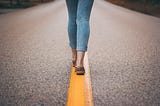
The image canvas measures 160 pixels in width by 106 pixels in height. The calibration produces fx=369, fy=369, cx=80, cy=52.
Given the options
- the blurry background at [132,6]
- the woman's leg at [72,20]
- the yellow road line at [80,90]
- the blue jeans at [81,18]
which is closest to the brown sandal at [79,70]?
the yellow road line at [80,90]

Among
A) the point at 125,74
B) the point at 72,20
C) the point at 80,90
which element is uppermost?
the point at 72,20

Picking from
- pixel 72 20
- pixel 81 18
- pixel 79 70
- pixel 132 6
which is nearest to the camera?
pixel 81 18

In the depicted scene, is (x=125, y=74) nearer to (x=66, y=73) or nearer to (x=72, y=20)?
(x=66, y=73)

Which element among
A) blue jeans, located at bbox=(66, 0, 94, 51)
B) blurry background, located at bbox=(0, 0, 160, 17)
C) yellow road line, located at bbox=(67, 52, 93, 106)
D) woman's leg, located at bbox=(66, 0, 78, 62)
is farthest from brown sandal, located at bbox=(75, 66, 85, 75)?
blurry background, located at bbox=(0, 0, 160, 17)

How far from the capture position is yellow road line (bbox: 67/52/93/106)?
143 inches

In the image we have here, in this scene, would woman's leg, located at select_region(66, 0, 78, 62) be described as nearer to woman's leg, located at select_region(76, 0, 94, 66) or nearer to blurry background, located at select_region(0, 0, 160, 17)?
woman's leg, located at select_region(76, 0, 94, 66)

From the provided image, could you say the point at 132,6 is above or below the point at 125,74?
above

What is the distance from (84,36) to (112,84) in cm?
79

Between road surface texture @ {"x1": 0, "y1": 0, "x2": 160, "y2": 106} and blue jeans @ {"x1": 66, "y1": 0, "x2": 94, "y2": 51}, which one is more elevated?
blue jeans @ {"x1": 66, "y1": 0, "x2": 94, "y2": 51}

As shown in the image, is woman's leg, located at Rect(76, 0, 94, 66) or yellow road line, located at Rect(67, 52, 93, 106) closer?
yellow road line, located at Rect(67, 52, 93, 106)

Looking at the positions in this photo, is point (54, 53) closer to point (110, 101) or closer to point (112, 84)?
point (112, 84)

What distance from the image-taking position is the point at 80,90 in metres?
4.12

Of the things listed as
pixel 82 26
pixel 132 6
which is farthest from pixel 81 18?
pixel 132 6

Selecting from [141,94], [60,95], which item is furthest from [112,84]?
[60,95]
